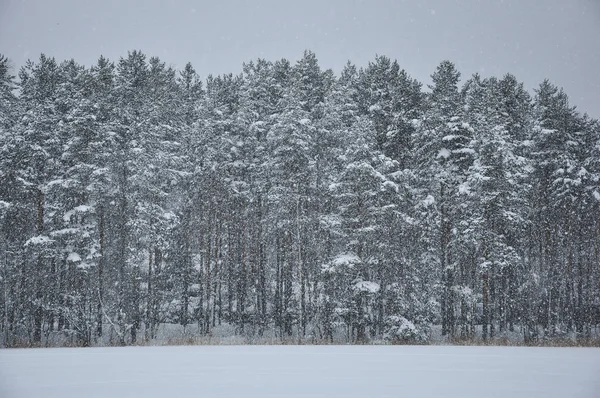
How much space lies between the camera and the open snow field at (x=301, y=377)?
336 inches

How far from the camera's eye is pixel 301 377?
10133 millimetres

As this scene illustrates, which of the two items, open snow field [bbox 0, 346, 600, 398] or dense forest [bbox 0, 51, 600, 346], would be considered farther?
dense forest [bbox 0, 51, 600, 346]

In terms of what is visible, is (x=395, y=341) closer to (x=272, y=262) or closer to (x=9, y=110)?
(x=272, y=262)

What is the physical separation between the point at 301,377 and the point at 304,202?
Result: 19.2 m

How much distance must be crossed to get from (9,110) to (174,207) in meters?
11.9

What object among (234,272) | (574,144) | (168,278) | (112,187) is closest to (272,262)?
(234,272)

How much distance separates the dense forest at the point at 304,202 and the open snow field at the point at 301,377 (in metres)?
11.8

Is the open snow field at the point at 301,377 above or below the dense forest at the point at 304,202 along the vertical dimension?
below

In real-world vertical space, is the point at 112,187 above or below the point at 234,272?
above

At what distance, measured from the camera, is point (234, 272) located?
1294 inches

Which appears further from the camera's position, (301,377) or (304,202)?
(304,202)

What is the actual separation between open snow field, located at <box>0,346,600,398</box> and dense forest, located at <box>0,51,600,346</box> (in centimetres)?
1176

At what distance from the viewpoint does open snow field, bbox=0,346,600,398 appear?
852 cm

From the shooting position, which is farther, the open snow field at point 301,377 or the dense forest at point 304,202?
the dense forest at point 304,202
